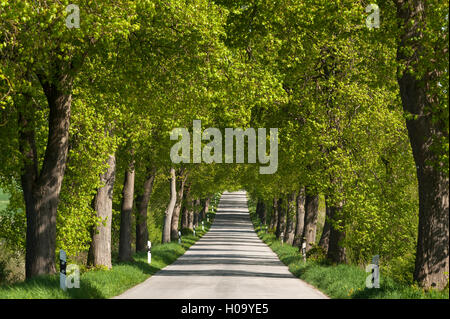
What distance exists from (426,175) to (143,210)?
23364mm

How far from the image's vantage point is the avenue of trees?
44.1 ft

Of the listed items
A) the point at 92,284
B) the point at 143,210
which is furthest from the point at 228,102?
the point at 143,210

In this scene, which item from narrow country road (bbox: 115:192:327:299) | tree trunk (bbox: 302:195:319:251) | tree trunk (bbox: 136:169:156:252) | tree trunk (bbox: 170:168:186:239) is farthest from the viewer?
tree trunk (bbox: 170:168:186:239)

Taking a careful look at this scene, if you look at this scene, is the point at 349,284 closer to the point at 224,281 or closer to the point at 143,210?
the point at 224,281

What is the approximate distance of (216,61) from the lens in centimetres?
1588

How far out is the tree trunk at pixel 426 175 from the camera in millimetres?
13492

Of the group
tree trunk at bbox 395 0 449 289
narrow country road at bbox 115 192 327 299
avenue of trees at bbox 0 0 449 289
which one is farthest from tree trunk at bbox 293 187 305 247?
tree trunk at bbox 395 0 449 289

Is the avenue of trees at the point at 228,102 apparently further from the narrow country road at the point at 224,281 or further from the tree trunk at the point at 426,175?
the narrow country road at the point at 224,281

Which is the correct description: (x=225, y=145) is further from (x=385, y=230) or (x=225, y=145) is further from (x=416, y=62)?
(x=416, y=62)

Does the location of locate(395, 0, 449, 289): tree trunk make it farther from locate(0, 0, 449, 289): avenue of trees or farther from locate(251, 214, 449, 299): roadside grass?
locate(251, 214, 449, 299): roadside grass

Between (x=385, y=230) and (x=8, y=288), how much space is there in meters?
12.4

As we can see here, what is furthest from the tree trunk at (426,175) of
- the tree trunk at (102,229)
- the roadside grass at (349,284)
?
the tree trunk at (102,229)

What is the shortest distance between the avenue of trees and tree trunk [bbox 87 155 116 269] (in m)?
0.05
